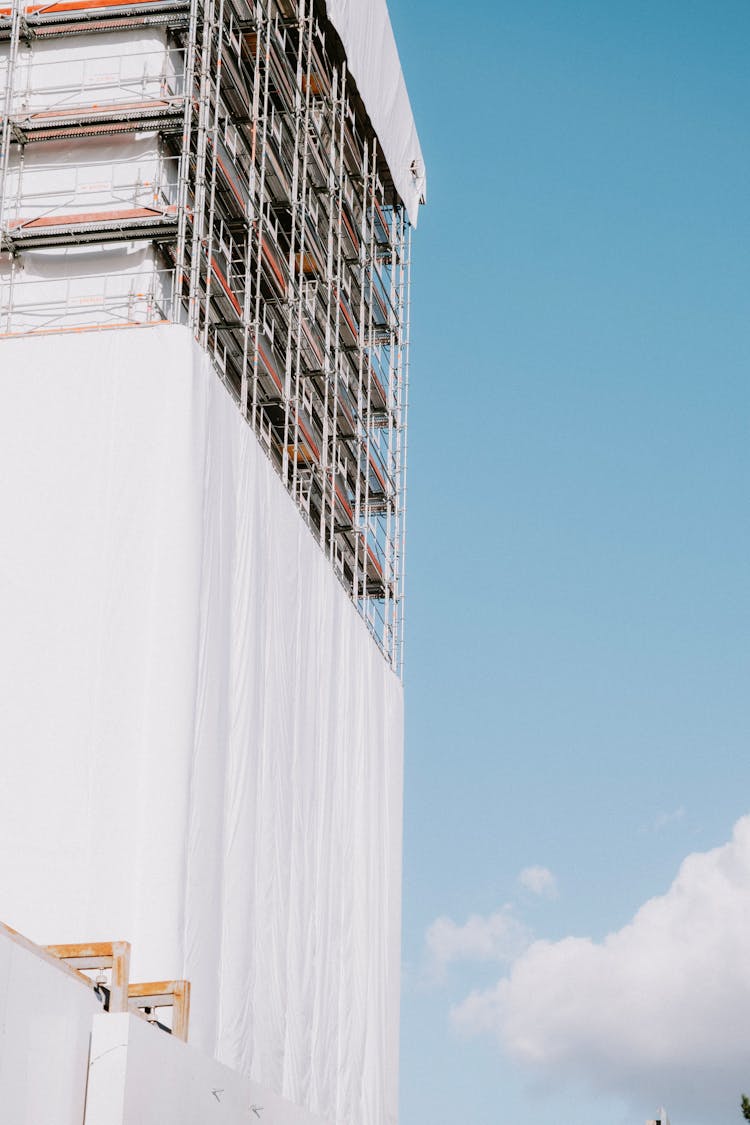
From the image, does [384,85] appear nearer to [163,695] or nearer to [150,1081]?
[163,695]

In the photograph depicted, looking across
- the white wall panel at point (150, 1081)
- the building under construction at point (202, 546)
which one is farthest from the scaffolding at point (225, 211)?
the white wall panel at point (150, 1081)

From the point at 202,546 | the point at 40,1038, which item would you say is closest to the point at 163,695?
the point at 202,546

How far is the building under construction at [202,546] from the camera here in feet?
71.6

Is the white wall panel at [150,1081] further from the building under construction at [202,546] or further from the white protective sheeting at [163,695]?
the white protective sheeting at [163,695]

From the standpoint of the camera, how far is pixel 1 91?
28.8 metres

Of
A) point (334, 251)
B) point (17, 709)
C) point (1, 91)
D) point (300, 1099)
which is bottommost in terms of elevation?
point (300, 1099)

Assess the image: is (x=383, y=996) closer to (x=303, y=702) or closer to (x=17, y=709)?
(x=303, y=702)

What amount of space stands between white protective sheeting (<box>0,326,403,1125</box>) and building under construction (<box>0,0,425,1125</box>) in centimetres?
4

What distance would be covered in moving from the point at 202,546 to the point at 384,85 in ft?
62.8

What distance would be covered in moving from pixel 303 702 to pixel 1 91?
11708 mm

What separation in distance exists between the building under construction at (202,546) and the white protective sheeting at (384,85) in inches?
7.4

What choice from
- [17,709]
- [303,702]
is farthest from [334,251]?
[17,709]

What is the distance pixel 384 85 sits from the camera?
1533 inches

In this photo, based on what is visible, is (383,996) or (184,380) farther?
(383,996)
